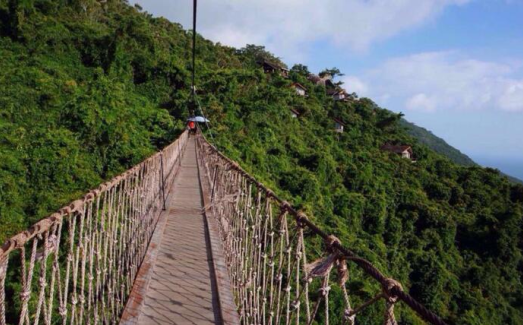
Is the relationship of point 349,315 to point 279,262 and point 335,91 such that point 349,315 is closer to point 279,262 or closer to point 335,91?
point 279,262

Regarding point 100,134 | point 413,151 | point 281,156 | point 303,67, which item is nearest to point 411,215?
point 281,156

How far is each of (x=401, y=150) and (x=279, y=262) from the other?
32823mm

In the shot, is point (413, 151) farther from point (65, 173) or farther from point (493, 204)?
point (65, 173)

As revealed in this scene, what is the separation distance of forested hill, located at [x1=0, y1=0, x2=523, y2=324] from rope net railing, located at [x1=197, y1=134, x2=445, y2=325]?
742 cm

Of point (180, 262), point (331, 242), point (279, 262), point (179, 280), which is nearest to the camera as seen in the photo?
point (331, 242)

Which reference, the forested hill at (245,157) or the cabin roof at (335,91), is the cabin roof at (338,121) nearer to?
the forested hill at (245,157)

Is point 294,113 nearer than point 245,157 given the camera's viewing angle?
No

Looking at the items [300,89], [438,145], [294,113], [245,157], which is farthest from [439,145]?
[245,157]

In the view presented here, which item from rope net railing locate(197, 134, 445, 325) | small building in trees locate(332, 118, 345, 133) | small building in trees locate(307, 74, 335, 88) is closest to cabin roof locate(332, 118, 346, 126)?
small building in trees locate(332, 118, 345, 133)

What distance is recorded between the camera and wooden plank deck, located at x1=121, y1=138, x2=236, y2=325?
275 centimetres

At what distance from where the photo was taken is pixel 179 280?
10.9 feet

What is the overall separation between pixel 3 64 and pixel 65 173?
34.1 feet

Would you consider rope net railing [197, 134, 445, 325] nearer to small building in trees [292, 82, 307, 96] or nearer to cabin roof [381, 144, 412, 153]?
cabin roof [381, 144, 412, 153]

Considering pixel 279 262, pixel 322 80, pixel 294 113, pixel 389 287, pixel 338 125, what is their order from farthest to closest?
1. pixel 322 80
2. pixel 338 125
3. pixel 294 113
4. pixel 279 262
5. pixel 389 287
